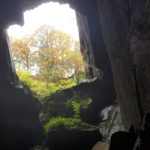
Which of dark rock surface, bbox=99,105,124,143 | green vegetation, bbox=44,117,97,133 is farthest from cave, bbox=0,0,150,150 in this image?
green vegetation, bbox=44,117,97,133

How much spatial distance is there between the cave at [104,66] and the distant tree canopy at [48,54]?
25.2ft

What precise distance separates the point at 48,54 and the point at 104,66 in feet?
35.5

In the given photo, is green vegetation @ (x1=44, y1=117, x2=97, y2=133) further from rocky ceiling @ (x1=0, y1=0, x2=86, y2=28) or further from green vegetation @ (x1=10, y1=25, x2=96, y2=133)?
green vegetation @ (x1=10, y1=25, x2=96, y2=133)

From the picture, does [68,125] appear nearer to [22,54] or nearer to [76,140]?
[76,140]

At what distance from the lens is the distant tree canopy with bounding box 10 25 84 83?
18.3m

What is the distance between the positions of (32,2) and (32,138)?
19.3 ft

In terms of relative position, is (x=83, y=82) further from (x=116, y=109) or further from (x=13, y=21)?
(x=13, y=21)

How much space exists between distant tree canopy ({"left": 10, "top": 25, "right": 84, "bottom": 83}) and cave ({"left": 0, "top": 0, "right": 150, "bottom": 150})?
25.2ft

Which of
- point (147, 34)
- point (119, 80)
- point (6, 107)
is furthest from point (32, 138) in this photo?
point (147, 34)

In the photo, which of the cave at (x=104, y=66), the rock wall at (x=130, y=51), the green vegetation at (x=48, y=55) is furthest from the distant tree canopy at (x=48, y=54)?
the rock wall at (x=130, y=51)

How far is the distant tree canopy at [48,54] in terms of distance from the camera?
59.9 ft

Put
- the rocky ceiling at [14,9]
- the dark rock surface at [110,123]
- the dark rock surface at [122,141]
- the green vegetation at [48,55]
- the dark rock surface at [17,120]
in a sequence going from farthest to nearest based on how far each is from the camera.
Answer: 1. the green vegetation at [48,55]
2. the rocky ceiling at [14,9]
3. the dark rock surface at [17,120]
4. the dark rock surface at [110,123]
5. the dark rock surface at [122,141]

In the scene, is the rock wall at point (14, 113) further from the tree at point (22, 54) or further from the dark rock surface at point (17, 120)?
the tree at point (22, 54)

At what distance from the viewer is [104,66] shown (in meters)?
9.23
